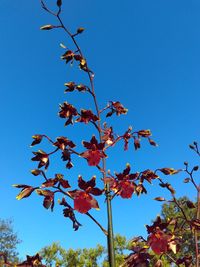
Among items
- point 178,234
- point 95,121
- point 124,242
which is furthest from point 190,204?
point 124,242

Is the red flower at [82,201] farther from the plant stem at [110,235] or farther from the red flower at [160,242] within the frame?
the red flower at [160,242]

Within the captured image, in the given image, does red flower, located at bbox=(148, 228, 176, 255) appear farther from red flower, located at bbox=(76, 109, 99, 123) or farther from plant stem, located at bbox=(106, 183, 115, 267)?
red flower, located at bbox=(76, 109, 99, 123)

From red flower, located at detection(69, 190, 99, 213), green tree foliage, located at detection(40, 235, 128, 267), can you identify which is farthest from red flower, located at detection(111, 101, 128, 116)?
green tree foliage, located at detection(40, 235, 128, 267)

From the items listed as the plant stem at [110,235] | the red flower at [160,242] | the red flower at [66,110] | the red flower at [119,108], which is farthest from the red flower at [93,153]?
the red flower at [119,108]

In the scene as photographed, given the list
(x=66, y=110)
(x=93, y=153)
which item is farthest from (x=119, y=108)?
(x=93, y=153)

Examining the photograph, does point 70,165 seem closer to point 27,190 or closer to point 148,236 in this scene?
point 27,190

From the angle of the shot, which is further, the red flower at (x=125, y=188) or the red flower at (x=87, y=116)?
the red flower at (x=87, y=116)

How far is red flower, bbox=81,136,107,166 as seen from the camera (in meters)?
2.07

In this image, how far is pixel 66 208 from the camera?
2068 millimetres

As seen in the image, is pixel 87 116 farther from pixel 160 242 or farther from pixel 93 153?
pixel 160 242

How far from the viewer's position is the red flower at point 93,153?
2.07 metres

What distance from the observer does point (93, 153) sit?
2080 mm

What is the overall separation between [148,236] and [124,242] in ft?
52.9

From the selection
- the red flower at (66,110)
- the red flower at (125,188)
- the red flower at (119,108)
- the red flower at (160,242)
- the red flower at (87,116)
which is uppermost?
the red flower at (119,108)
